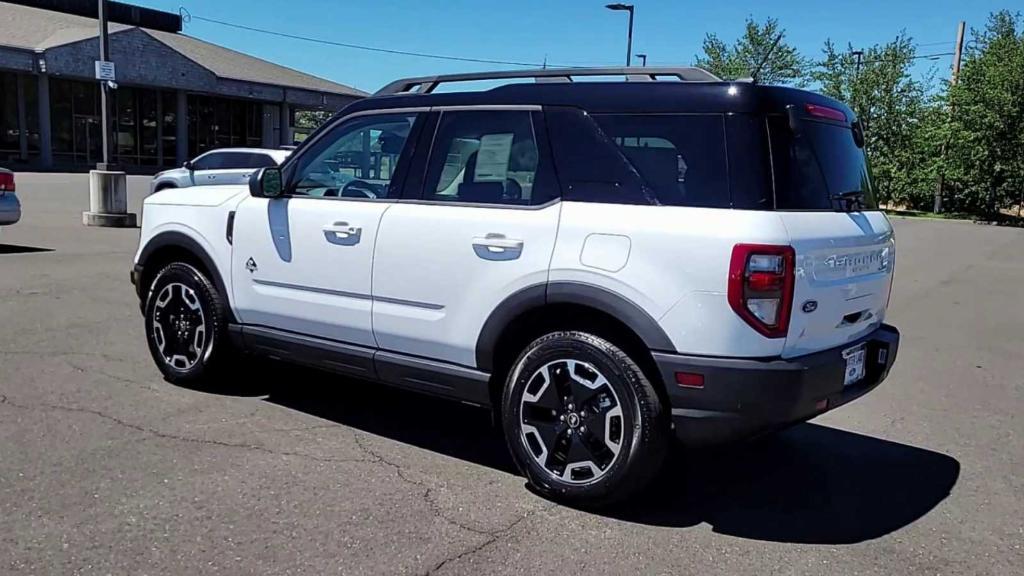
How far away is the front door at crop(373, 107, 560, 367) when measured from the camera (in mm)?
4102

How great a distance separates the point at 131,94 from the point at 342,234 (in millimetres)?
42847

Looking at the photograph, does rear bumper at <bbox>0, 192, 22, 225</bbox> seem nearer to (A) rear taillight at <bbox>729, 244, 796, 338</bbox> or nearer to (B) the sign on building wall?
(B) the sign on building wall

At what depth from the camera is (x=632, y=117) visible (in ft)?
12.9

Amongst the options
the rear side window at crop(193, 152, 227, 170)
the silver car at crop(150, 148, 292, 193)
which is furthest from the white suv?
the rear side window at crop(193, 152, 227, 170)

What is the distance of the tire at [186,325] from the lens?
5.44 m

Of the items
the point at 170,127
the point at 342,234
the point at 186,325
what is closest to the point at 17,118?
the point at 170,127

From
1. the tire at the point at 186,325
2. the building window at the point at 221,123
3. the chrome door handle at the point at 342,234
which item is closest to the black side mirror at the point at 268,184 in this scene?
the chrome door handle at the point at 342,234

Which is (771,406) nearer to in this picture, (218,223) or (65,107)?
(218,223)

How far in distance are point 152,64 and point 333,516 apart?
41.4 metres

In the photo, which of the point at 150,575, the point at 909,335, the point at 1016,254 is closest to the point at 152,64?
the point at 1016,254

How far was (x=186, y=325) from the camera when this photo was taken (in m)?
5.62

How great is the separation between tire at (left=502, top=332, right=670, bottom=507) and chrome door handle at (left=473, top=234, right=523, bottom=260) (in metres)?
0.43

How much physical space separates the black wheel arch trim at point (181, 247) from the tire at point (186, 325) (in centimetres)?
6

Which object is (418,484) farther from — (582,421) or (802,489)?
(802,489)
